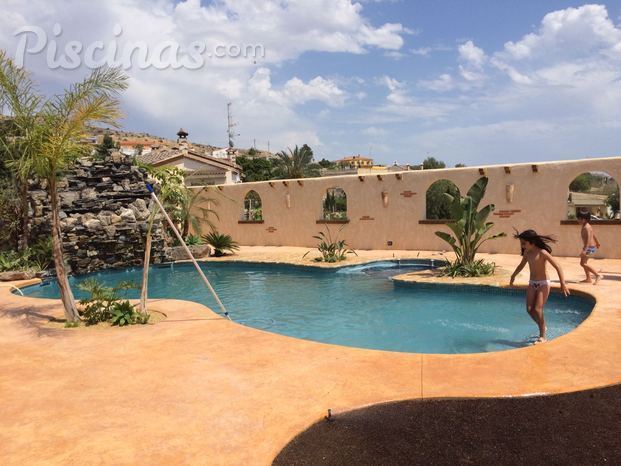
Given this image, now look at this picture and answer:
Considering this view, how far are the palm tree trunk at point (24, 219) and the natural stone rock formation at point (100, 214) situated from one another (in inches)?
7.4

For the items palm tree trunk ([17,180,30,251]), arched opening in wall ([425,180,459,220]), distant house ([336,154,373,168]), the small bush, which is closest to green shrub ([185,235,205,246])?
palm tree trunk ([17,180,30,251])

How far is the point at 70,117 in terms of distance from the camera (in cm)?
712

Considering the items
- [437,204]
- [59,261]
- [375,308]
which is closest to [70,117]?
[59,261]

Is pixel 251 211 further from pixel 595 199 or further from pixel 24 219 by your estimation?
pixel 595 199

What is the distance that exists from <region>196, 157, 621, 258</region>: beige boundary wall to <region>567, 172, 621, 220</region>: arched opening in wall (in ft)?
30.6

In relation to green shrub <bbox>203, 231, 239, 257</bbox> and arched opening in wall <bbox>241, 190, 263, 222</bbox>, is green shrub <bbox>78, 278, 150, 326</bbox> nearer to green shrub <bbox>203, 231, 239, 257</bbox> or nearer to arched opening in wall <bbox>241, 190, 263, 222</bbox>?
green shrub <bbox>203, 231, 239, 257</bbox>

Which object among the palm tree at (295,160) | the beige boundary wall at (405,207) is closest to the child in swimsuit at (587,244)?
the beige boundary wall at (405,207)

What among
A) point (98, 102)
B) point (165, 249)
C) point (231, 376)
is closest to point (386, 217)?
point (165, 249)

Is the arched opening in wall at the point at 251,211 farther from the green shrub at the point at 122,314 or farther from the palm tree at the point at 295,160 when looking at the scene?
the palm tree at the point at 295,160

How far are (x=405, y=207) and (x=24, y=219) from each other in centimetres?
1190

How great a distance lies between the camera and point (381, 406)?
13.7ft

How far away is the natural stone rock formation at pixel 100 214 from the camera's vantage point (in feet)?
46.9

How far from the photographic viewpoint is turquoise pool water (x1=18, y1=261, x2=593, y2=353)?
24.7 ft

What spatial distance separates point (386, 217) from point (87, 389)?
498 inches
